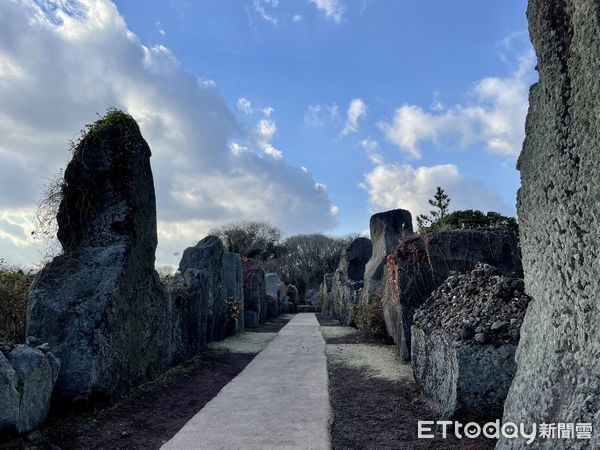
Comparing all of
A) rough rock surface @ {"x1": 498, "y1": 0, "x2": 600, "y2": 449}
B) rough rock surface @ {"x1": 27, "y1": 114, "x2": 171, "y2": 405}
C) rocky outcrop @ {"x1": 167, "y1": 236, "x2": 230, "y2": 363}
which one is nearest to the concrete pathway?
rough rock surface @ {"x1": 27, "y1": 114, "x2": 171, "y2": 405}

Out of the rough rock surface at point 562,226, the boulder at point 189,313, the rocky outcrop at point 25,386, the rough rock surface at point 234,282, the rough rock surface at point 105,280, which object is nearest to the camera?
the rough rock surface at point 562,226

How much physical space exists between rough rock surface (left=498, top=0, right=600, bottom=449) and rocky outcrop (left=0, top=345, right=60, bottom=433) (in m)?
3.25

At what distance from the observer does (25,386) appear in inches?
148

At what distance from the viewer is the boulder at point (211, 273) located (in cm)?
984

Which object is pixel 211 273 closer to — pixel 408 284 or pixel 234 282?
pixel 234 282

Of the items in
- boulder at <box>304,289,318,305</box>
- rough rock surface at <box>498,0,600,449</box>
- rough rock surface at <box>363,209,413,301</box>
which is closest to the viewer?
rough rock surface at <box>498,0,600,449</box>

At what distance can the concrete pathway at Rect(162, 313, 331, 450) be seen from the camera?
3727mm

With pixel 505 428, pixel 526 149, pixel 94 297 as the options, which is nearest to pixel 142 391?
pixel 94 297

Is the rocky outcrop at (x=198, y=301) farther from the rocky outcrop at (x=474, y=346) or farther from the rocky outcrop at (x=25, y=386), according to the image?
the rocky outcrop at (x=474, y=346)

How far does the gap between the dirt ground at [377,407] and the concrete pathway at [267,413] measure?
6.2 inches

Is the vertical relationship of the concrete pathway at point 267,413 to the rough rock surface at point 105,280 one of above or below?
below

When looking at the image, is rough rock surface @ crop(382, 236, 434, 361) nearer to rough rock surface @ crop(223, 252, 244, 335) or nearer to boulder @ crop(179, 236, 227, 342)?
boulder @ crop(179, 236, 227, 342)

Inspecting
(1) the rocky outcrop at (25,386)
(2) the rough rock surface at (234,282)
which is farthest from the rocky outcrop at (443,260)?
(2) the rough rock surface at (234,282)

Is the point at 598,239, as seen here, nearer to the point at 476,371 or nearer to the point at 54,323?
the point at 476,371
